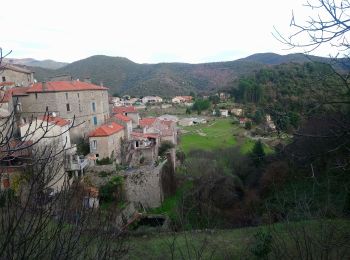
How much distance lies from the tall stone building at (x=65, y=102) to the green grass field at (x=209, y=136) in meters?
10.9

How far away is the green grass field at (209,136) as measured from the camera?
35312 mm

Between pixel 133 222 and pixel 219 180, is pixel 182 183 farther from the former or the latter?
pixel 133 222

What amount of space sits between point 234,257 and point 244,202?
34.7 ft

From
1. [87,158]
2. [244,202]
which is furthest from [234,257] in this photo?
[87,158]

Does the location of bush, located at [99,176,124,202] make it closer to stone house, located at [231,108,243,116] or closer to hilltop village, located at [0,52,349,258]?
hilltop village, located at [0,52,349,258]

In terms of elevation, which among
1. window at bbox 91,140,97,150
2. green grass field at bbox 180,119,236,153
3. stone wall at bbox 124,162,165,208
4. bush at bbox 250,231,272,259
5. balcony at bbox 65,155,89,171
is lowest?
green grass field at bbox 180,119,236,153

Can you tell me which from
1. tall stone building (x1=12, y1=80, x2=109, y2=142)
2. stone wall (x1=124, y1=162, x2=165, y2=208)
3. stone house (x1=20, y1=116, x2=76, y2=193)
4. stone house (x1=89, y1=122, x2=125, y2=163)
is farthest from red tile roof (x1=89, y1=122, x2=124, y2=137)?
stone wall (x1=124, y1=162, x2=165, y2=208)

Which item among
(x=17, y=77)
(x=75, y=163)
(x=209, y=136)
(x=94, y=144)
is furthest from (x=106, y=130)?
(x=209, y=136)

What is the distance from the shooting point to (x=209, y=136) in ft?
132

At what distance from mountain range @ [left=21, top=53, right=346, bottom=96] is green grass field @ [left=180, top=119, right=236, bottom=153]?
38.6 m

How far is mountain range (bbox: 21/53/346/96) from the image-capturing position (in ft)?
286

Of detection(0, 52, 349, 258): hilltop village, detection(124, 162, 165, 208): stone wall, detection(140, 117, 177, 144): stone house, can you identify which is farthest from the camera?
detection(140, 117, 177, 144): stone house

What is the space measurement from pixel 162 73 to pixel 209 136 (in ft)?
198

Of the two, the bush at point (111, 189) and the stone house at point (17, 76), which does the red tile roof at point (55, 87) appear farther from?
the bush at point (111, 189)
